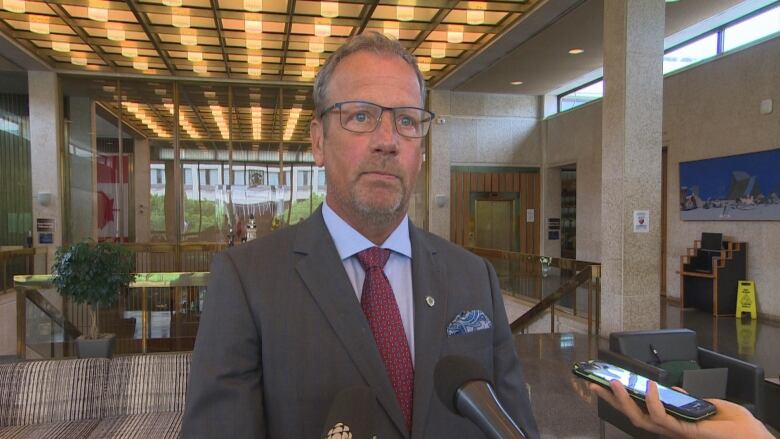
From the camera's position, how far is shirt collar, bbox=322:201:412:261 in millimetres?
1185

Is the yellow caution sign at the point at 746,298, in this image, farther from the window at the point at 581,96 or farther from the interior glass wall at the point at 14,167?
the interior glass wall at the point at 14,167

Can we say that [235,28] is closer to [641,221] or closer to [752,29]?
[641,221]

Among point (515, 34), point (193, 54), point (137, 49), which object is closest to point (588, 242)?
point (515, 34)

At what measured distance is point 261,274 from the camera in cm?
108

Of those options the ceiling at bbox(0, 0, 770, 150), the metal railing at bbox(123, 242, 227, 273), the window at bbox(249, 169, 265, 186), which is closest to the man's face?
the ceiling at bbox(0, 0, 770, 150)

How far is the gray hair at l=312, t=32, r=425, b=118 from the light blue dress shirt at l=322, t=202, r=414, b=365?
26 cm

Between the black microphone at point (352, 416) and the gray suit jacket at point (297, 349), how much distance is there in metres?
0.22

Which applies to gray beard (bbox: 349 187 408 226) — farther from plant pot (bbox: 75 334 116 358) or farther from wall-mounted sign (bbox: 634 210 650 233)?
wall-mounted sign (bbox: 634 210 650 233)

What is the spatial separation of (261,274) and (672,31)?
11333mm

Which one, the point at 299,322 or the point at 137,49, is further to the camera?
the point at 137,49

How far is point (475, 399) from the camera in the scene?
0.64 m

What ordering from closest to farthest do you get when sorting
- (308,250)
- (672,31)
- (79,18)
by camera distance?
(308,250) → (79,18) → (672,31)

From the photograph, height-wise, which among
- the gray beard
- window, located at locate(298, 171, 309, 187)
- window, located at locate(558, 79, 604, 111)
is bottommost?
the gray beard

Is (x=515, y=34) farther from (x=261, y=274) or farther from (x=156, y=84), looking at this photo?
(x=261, y=274)
